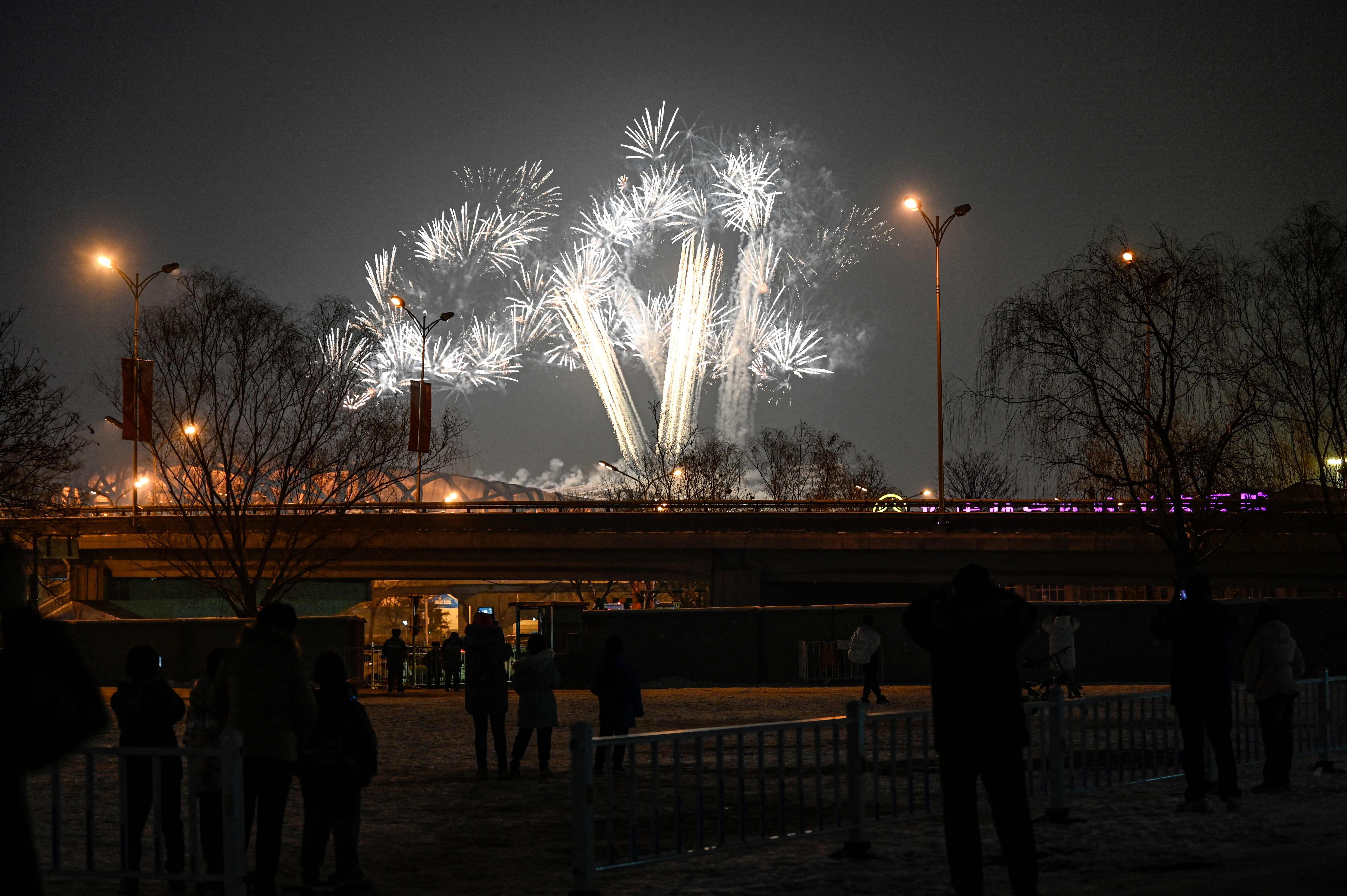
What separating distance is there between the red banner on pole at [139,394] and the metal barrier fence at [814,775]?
20.1 m

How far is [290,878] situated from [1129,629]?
25.7 meters

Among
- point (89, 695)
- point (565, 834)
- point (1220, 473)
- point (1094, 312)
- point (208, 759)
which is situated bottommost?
point (565, 834)

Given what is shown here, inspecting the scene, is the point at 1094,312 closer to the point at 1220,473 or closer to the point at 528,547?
the point at 1220,473

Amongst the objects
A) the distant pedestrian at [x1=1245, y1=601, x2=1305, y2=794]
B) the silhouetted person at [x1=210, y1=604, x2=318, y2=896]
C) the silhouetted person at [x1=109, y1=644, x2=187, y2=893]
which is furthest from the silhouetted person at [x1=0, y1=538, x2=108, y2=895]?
the distant pedestrian at [x1=1245, y1=601, x2=1305, y2=794]

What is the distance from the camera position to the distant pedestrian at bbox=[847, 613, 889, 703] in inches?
941

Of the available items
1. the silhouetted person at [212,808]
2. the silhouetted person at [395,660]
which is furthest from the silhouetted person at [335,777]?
the silhouetted person at [395,660]

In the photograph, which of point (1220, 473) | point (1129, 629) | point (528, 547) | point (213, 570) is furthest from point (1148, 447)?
point (528, 547)

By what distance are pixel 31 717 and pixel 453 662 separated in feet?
88.3

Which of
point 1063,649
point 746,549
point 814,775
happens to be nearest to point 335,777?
point 814,775

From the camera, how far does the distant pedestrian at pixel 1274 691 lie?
12.0 m

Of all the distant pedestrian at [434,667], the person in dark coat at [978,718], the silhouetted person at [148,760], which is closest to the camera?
the person in dark coat at [978,718]

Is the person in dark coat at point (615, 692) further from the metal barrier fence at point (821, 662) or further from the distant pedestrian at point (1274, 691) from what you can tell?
the metal barrier fence at point (821, 662)

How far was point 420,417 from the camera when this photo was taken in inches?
1647

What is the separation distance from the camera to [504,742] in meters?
15.2
